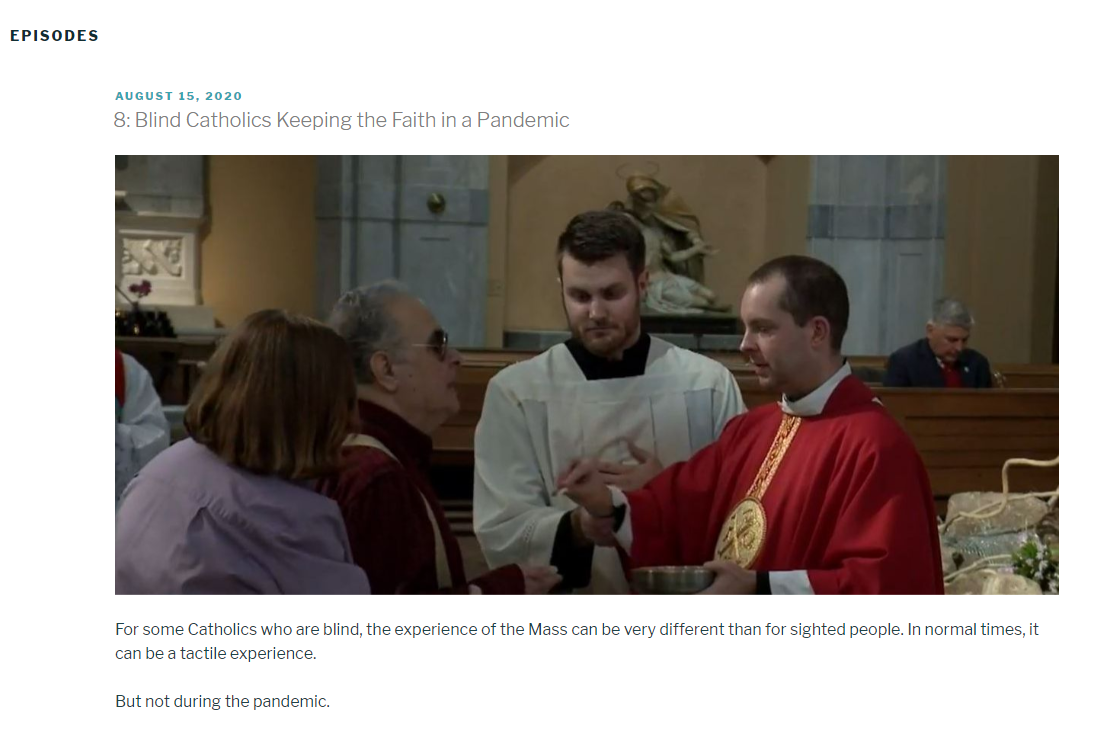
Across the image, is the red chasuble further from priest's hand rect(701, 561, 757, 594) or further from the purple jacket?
the purple jacket

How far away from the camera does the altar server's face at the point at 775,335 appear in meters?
2.55

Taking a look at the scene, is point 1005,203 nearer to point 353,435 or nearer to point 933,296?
point 933,296

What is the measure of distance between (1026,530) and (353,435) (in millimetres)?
1885

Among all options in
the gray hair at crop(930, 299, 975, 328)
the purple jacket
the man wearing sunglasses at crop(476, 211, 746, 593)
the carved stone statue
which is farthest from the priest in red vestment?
the carved stone statue

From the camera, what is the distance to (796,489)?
2547 mm

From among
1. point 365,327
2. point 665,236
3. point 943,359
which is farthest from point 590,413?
point 665,236

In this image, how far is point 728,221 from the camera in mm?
11070

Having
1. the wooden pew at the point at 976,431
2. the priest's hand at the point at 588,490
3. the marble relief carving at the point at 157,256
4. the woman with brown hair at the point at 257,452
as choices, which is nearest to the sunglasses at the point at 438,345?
the woman with brown hair at the point at 257,452

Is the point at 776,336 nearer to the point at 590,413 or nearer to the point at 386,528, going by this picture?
the point at 590,413

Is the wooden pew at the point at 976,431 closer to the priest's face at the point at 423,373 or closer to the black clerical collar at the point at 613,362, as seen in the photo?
the black clerical collar at the point at 613,362

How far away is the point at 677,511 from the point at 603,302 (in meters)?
0.47

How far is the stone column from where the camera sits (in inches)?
414

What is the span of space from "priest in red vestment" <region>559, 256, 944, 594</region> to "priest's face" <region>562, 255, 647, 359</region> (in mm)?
292
